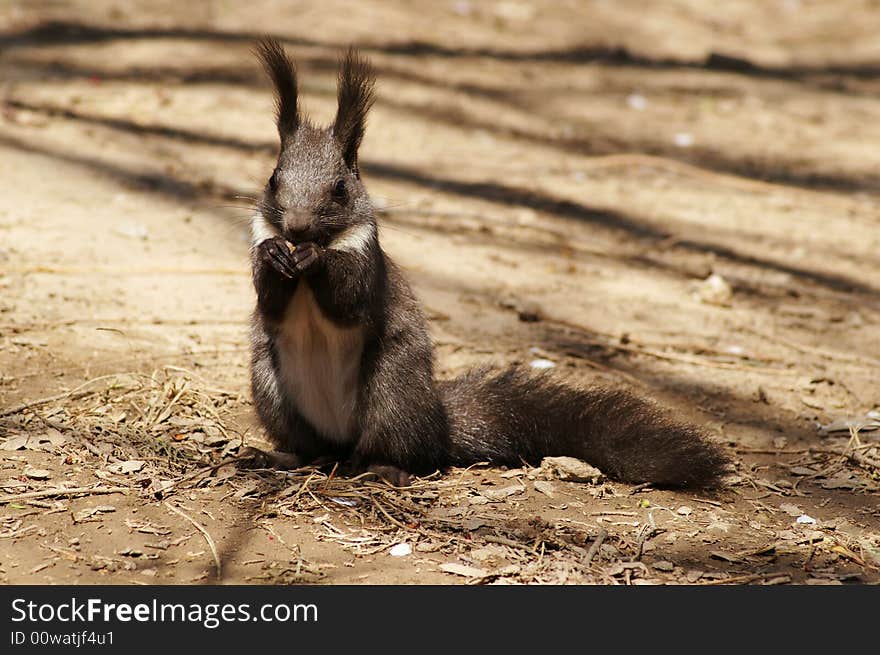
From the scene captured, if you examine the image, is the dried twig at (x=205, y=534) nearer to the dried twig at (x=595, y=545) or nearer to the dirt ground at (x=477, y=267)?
the dirt ground at (x=477, y=267)

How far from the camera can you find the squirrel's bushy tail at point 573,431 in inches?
169

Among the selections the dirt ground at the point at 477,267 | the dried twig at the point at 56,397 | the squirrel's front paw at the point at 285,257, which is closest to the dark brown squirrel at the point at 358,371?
the squirrel's front paw at the point at 285,257

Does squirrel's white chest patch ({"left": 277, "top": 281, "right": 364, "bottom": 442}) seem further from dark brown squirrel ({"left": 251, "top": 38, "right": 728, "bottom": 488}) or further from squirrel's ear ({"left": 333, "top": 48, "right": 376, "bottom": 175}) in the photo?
squirrel's ear ({"left": 333, "top": 48, "right": 376, "bottom": 175})

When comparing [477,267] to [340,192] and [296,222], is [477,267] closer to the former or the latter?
[340,192]

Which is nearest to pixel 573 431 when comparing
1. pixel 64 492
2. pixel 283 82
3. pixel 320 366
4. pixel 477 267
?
pixel 320 366

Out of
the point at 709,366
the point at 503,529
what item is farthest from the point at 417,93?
the point at 503,529

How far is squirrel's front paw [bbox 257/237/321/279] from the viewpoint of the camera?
388 cm

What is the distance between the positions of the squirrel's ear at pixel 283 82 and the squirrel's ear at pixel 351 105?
173 mm

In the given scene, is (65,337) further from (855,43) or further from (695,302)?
(855,43)

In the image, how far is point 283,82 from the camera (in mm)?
4273

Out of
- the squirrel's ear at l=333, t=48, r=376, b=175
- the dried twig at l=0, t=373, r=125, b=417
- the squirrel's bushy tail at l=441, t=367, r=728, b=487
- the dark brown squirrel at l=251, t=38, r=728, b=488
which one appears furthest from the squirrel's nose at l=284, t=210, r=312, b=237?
the dried twig at l=0, t=373, r=125, b=417

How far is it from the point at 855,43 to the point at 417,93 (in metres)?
5.06

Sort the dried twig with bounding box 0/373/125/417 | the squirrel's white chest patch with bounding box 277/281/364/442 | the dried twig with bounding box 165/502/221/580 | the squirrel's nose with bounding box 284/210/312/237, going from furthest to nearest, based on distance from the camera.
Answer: the dried twig with bounding box 0/373/125/417 → the squirrel's white chest patch with bounding box 277/281/364/442 → the squirrel's nose with bounding box 284/210/312/237 → the dried twig with bounding box 165/502/221/580

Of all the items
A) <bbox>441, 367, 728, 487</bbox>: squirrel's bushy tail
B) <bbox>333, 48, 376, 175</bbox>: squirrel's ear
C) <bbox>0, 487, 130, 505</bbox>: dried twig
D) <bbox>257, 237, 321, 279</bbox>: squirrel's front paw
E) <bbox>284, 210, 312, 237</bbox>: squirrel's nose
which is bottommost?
<bbox>0, 487, 130, 505</bbox>: dried twig
